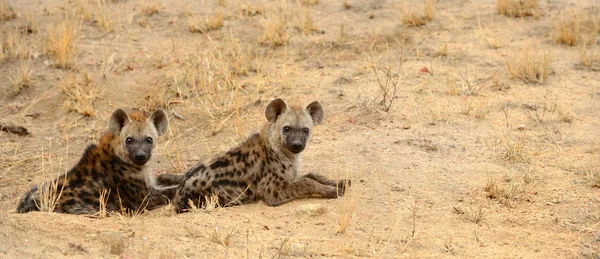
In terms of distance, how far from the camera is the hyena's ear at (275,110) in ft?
21.2

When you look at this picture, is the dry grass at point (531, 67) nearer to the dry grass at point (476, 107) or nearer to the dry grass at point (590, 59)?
the dry grass at point (590, 59)

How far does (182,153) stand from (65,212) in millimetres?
2058

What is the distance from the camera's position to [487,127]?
7707 millimetres

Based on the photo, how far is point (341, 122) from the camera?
7.98 meters

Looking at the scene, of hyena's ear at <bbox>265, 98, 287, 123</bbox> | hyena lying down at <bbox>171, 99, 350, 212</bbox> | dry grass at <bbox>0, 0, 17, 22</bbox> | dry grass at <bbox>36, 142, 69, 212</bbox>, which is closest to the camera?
dry grass at <bbox>36, 142, 69, 212</bbox>

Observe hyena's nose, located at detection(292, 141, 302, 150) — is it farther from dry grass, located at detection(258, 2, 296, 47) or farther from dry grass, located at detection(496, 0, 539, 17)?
dry grass, located at detection(496, 0, 539, 17)

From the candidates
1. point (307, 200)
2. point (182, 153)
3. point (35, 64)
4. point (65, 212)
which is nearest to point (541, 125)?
point (307, 200)

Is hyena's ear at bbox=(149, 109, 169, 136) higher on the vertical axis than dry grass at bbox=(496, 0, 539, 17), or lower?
lower

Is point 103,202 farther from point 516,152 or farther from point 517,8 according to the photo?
point 517,8

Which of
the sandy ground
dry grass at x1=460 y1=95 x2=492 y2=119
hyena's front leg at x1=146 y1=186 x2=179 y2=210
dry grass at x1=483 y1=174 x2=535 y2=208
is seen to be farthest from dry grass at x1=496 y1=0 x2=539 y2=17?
hyena's front leg at x1=146 y1=186 x2=179 y2=210

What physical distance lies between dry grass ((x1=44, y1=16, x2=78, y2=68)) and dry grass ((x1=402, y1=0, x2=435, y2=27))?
4.19m

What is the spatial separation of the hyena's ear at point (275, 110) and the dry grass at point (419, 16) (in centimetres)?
439

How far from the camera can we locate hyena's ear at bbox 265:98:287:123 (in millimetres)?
6477

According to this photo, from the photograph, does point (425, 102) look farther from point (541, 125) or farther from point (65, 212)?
point (65, 212)
